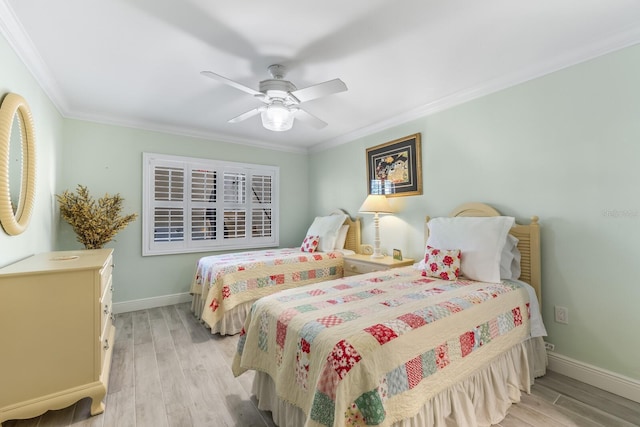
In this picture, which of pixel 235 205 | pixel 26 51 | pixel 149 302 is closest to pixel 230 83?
pixel 26 51

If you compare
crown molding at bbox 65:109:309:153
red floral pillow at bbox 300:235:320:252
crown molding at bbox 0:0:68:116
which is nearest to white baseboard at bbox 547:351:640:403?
red floral pillow at bbox 300:235:320:252

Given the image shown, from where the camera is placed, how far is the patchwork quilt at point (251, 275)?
2.84m

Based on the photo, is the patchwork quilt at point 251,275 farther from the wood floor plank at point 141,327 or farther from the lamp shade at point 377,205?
the lamp shade at point 377,205

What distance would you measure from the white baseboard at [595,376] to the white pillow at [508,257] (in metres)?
0.68

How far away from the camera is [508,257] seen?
2244 millimetres

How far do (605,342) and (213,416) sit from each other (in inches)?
105

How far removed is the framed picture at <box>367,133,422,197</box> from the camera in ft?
10.6

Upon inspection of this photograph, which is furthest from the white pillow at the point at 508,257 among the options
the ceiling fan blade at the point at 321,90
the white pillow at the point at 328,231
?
the white pillow at the point at 328,231

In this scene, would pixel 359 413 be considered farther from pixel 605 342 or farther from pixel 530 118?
pixel 530 118

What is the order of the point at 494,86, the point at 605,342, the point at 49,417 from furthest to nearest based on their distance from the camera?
the point at 494,86
the point at 605,342
the point at 49,417

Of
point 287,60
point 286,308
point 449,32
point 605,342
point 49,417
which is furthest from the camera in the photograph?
point 287,60

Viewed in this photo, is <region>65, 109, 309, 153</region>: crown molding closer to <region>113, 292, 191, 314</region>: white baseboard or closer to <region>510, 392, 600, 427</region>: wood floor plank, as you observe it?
<region>113, 292, 191, 314</region>: white baseboard

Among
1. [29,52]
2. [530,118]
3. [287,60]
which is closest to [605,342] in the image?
[530,118]

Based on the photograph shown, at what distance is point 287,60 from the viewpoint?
2.17 metres
